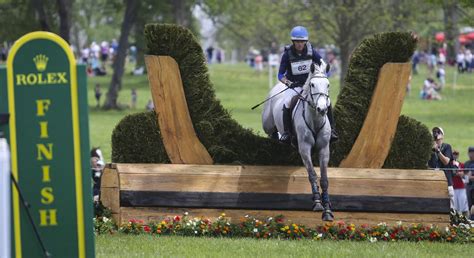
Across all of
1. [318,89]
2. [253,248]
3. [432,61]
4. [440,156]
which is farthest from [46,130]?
[432,61]

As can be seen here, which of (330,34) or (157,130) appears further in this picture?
(330,34)

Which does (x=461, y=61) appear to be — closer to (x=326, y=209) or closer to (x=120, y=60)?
(x=120, y=60)

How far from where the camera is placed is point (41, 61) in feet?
28.2

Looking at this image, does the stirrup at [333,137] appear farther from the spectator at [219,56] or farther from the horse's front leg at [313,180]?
the spectator at [219,56]

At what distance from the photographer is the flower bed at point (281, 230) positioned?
14.0 m

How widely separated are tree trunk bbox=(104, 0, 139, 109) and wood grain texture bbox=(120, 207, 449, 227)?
35593 millimetres

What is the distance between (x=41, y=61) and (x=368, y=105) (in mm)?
7459

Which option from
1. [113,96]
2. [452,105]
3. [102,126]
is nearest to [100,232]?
[102,126]

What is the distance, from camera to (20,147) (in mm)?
8648

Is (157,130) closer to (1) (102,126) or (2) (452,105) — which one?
(1) (102,126)

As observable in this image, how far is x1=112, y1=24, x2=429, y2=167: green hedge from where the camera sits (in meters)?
15.0

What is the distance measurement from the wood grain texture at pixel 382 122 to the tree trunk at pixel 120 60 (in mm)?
35538

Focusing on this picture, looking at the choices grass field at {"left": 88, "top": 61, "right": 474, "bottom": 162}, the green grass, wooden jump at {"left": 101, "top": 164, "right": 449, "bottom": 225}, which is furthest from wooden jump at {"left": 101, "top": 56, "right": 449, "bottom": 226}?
grass field at {"left": 88, "top": 61, "right": 474, "bottom": 162}

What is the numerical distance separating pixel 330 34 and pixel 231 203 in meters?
34.6
